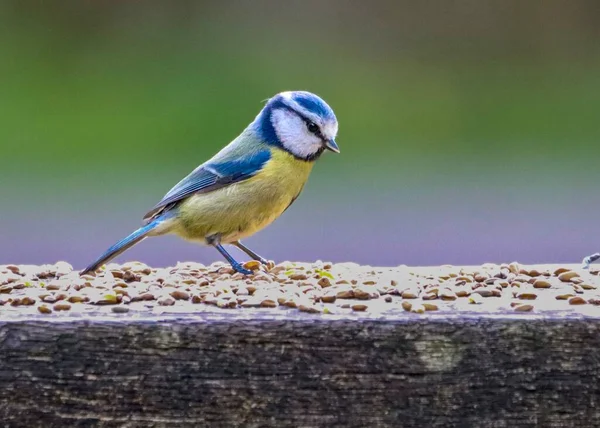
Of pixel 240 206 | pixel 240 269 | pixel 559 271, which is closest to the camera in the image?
pixel 559 271

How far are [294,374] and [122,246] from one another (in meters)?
1.33

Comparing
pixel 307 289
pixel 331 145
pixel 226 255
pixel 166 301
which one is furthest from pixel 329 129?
pixel 166 301

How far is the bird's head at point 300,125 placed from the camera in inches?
140

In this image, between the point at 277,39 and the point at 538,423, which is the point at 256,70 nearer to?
the point at 277,39

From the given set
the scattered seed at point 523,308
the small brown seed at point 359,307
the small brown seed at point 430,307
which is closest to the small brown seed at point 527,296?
the scattered seed at point 523,308

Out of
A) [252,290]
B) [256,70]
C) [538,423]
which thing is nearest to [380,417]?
[538,423]

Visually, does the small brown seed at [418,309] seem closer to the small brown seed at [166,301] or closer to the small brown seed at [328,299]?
the small brown seed at [328,299]

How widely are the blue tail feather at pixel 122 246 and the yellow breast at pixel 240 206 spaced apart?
11 centimetres

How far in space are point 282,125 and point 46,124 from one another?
536 cm

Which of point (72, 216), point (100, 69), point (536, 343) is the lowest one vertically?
point (536, 343)

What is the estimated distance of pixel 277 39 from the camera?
8.88 m

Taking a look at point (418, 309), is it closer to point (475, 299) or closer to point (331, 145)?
point (475, 299)

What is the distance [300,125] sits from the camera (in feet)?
11.8

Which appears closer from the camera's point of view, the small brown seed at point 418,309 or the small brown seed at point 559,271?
the small brown seed at point 418,309
